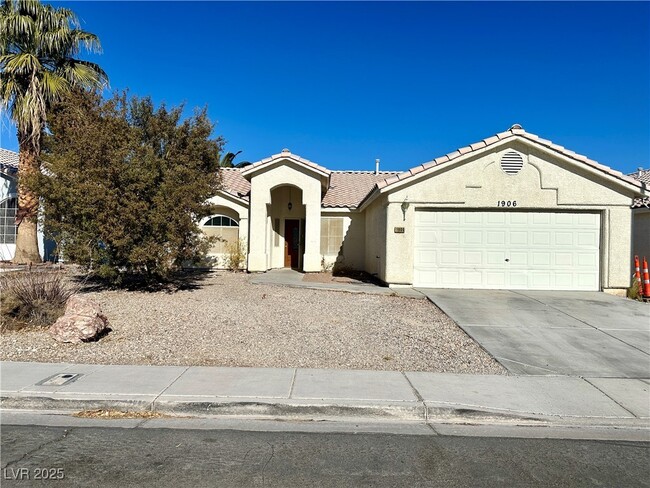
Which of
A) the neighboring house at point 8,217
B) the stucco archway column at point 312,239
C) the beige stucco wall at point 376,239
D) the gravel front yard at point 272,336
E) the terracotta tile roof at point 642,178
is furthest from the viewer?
the neighboring house at point 8,217

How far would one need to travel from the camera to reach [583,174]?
13.4 metres

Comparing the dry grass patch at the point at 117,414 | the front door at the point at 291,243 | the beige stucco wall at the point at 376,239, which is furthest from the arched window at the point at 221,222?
the dry grass patch at the point at 117,414

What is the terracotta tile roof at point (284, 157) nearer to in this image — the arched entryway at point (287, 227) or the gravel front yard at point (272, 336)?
the arched entryway at point (287, 227)

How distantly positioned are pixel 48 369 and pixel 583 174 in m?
13.8

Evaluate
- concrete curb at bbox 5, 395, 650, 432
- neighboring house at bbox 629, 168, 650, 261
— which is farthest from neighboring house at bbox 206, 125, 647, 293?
concrete curb at bbox 5, 395, 650, 432

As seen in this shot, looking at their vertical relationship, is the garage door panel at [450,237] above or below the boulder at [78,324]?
above

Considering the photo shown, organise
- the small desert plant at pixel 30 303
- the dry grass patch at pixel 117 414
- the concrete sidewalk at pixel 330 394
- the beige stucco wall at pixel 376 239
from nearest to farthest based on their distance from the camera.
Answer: the dry grass patch at pixel 117 414, the concrete sidewalk at pixel 330 394, the small desert plant at pixel 30 303, the beige stucco wall at pixel 376 239

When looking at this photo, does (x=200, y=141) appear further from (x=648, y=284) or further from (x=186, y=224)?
(x=648, y=284)

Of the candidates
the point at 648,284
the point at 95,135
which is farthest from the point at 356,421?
the point at 648,284

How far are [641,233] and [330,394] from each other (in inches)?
637

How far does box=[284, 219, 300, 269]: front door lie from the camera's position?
20859 millimetres

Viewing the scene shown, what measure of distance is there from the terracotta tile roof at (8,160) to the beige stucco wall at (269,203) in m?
11.2

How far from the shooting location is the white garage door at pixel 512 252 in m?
13.4

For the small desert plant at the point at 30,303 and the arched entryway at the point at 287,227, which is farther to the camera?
the arched entryway at the point at 287,227
